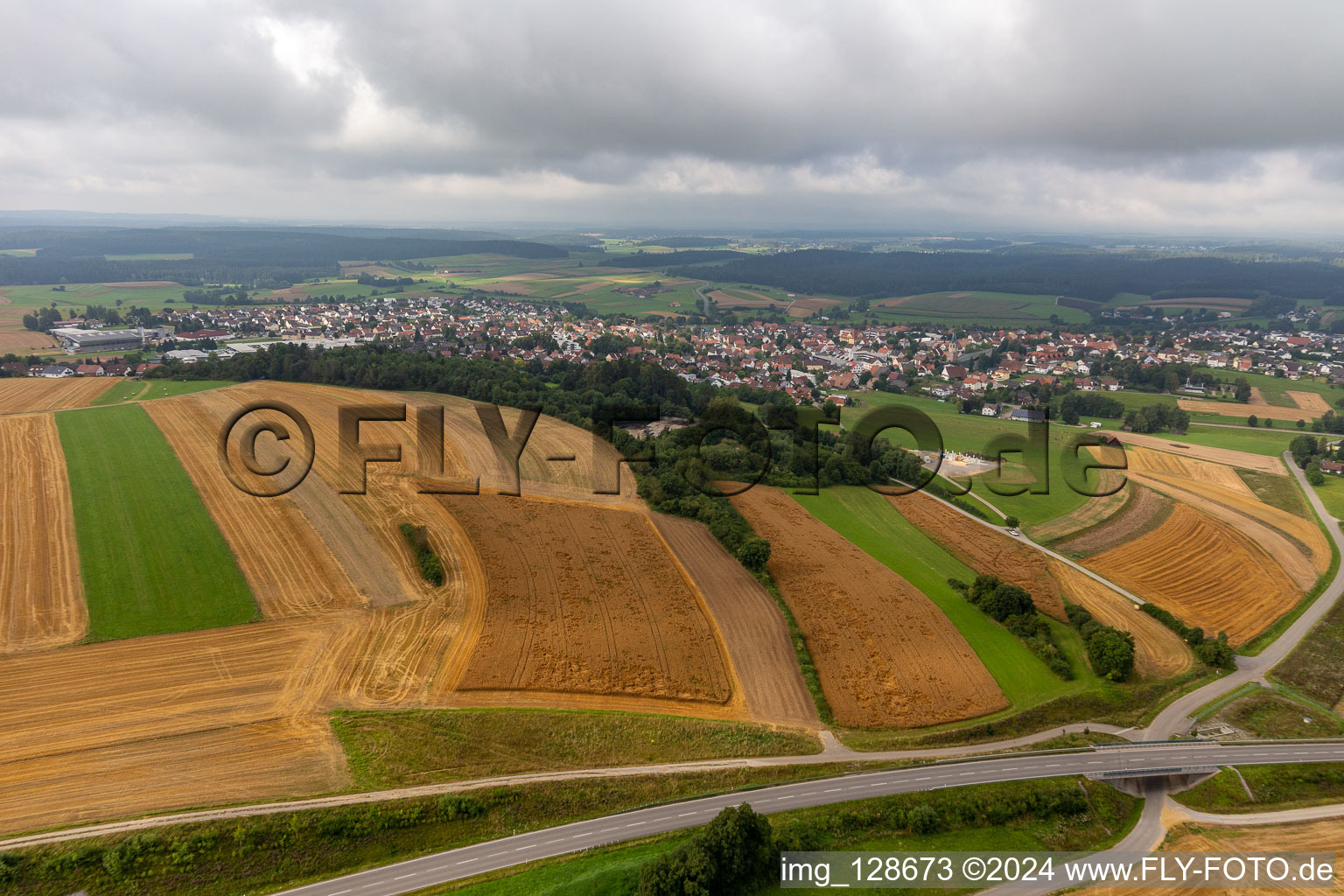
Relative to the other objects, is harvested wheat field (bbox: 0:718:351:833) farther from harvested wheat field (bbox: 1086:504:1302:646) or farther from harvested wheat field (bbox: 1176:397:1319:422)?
harvested wheat field (bbox: 1176:397:1319:422)

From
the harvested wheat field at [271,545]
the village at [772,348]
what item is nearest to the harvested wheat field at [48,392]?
the village at [772,348]

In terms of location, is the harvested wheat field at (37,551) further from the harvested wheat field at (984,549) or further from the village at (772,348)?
the harvested wheat field at (984,549)

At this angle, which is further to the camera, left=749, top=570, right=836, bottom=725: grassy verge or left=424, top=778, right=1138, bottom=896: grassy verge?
left=749, top=570, right=836, bottom=725: grassy verge

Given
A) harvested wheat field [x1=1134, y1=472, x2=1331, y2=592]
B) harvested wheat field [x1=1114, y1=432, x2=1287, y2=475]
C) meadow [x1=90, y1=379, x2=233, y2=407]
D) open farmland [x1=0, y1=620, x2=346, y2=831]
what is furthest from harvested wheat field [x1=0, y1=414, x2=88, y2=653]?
harvested wheat field [x1=1114, y1=432, x2=1287, y2=475]

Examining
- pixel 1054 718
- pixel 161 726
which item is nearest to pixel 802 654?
pixel 1054 718

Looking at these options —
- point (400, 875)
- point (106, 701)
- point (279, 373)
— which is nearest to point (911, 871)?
point (400, 875)

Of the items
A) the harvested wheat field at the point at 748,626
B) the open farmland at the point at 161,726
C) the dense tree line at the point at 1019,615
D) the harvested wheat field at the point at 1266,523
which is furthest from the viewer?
the harvested wheat field at the point at 1266,523
